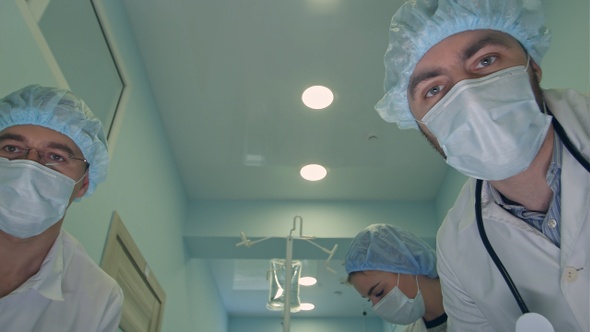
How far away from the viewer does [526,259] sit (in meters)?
1.04

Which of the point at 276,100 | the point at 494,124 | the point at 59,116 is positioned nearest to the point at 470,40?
the point at 494,124

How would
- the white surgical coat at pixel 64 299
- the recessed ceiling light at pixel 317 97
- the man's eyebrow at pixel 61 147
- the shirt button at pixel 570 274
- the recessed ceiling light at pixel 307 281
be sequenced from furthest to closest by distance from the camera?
1. the recessed ceiling light at pixel 307 281
2. the recessed ceiling light at pixel 317 97
3. the man's eyebrow at pixel 61 147
4. the white surgical coat at pixel 64 299
5. the shirt button at pixel 570 274

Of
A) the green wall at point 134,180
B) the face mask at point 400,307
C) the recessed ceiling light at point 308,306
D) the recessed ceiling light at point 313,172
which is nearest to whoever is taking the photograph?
the green wall at point 134,180

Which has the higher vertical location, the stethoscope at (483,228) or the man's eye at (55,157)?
the man's eye at (55,157)

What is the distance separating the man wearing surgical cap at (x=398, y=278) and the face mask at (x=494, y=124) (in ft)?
3.09

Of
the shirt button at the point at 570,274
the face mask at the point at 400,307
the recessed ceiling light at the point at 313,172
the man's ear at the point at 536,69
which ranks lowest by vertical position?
the shirt button at the point at 570,274

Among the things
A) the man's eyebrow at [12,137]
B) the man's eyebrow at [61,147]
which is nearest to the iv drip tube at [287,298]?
the man's eyebrow at [61,147]

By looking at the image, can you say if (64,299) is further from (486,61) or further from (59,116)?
(486,61)

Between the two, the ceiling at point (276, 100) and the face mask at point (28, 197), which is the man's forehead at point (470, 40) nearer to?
the face mask at point (28, 197)

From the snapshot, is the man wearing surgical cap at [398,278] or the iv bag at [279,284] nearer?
the man wearing surgical cap at [398,278]

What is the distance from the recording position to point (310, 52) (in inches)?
97.1

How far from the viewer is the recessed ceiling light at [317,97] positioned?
2.64 m

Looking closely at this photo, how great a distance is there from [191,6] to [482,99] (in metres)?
1.63

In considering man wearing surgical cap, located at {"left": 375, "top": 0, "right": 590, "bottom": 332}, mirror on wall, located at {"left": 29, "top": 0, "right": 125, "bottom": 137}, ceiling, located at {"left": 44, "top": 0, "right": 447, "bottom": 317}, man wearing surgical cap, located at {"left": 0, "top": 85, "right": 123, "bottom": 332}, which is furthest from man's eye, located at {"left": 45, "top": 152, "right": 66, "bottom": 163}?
man wearing surgical cap, located at {"left": 375, "top": 0, "right": 590, "bottom": 332}
